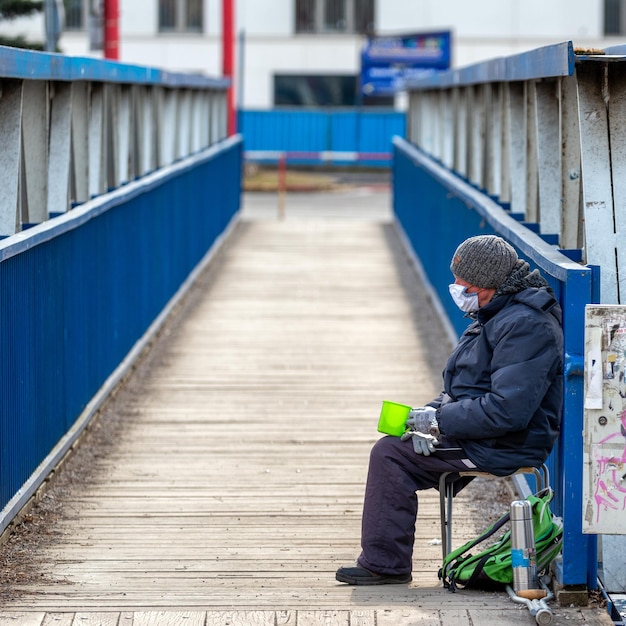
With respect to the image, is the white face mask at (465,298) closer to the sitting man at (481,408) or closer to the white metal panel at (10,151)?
the sitting man at (481,408)

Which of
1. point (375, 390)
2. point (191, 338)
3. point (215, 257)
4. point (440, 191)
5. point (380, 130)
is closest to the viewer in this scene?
point (375, 390)

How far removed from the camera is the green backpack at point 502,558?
543 centimetres

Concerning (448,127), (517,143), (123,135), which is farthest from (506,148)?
(448,127)

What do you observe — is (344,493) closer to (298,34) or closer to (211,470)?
(211,470)

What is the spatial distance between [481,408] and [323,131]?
3266 centimetres

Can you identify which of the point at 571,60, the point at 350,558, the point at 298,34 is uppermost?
the point at 298,34

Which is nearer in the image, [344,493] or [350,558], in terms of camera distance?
[350,558]

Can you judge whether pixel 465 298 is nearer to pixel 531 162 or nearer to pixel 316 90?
pixel 531 162

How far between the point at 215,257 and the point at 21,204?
9.59m

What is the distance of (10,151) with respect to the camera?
24.6ft

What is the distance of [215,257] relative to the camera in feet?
57.0

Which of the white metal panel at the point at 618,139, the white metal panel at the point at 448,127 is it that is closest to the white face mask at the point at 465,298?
the white metal panel at the point at 618,139

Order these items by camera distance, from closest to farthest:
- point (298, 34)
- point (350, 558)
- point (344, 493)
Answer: point (350, 558)
point (344, 493)
point (298, 34)

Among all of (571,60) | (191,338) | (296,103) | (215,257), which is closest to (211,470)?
(571,60)
